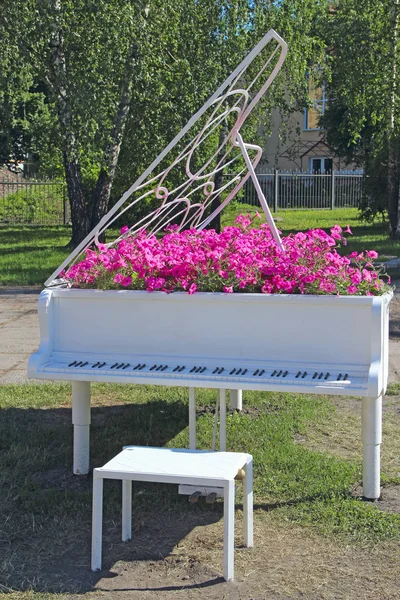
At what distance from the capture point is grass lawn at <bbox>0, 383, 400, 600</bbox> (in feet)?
13.1

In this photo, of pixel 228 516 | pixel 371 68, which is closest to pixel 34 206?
pixel 371 68

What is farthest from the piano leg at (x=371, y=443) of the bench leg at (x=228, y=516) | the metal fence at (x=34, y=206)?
the metal fence at (x=34, y=206)

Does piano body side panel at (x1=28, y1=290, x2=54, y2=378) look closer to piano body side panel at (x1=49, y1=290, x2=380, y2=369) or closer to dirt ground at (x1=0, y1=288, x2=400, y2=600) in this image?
piano body side panel at (x1=49, y1=290, x2=380, y2=369)

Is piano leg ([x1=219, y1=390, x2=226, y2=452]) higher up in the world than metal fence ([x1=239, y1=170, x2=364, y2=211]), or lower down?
lower down

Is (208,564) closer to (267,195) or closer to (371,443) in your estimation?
(371,443)

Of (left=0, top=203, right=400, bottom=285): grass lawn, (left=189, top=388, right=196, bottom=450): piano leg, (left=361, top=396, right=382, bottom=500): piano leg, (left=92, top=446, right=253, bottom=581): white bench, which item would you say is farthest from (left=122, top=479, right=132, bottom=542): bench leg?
(left=0, top=203, right=400, bottom=285): grass lawn

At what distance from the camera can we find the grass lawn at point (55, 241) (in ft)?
47.2

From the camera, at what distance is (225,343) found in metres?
4.40

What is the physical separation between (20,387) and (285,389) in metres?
3.39

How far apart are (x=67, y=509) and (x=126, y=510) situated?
540 mm

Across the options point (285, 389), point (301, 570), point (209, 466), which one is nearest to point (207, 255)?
point (285, 389)

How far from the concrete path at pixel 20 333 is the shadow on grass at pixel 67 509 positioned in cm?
163

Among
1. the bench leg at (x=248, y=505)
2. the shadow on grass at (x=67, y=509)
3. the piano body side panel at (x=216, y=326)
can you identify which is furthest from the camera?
the piano body side panel at (x=216, y=326)

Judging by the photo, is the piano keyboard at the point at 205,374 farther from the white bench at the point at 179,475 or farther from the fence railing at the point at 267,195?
the fence railing at the point at 267,195
